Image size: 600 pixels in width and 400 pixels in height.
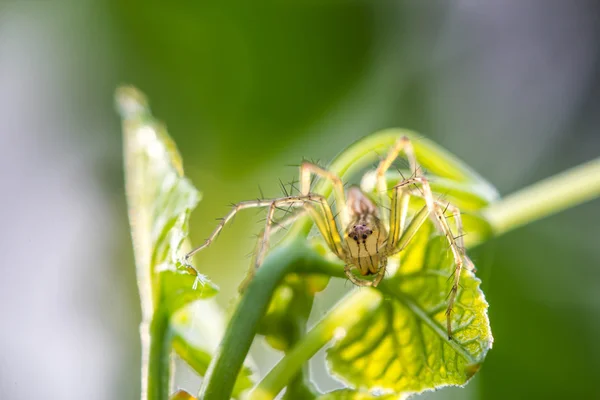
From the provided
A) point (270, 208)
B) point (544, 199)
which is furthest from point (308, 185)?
point (544, 199)

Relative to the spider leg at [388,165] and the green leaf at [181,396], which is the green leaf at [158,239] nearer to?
the green leaf at [181,396]

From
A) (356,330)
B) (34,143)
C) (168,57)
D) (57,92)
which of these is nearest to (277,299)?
(356,330)

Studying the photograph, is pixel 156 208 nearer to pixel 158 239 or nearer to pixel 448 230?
pixel 158 239

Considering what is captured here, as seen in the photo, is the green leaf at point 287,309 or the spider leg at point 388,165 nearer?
the green leaf at point 287,309

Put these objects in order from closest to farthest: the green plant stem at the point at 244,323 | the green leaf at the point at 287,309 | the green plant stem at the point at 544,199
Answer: the green plant stem at the point at 244,323
the green leaf at the point at 287,309
the green plant stem at the point at 544,199

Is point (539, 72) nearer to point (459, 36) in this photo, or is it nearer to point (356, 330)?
point (459, 36)

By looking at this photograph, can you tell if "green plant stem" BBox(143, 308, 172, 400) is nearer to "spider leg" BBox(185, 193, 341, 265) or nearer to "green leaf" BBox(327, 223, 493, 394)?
"green leaf" BBox(327, 223, 493, 394)

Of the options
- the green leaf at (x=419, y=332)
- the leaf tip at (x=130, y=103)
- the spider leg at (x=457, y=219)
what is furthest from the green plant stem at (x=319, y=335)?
the leaf tip at (x=130, y=103)
